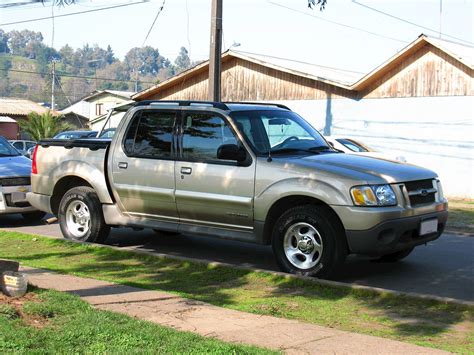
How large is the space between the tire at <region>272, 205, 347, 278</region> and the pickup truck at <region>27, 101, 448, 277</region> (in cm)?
1

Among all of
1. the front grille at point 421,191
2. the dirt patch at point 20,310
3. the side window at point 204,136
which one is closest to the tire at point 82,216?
the side window at point 204,136

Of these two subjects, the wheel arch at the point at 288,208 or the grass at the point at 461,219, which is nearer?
the wheel arch at the point at 288,208

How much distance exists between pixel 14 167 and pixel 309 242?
260 inches

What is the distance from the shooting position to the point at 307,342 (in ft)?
17.2

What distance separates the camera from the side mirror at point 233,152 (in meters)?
8.16

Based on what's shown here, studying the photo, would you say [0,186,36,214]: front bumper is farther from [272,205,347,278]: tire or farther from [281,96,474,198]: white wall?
[281,96,474,198]: white wall

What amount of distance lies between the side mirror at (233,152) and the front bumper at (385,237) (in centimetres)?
161

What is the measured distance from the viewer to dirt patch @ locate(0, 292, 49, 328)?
17.9 ft

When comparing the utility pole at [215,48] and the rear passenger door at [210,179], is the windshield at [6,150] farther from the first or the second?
the rear passenger door at [210,179]

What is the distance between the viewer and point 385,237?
7406 mm

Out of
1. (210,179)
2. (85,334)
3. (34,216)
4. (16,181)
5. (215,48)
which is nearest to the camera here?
(85,334)

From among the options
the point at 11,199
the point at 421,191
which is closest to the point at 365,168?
the point at 421,191

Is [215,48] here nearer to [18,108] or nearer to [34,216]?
[34,216]

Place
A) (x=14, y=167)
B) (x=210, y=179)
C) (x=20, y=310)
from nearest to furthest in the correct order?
(x=20, y=310) → (x=210, y=179) → (x=14, y=167)
